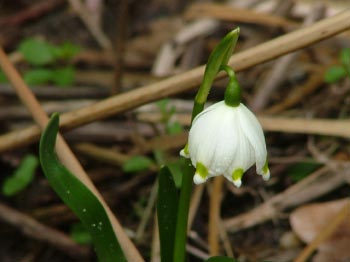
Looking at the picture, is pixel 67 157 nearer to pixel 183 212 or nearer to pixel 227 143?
pixel 183 212

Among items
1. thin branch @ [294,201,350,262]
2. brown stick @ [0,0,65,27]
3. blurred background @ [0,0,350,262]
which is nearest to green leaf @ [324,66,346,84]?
blurred background @ [0,0,350,262]

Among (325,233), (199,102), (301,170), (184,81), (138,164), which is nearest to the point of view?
(199,102)

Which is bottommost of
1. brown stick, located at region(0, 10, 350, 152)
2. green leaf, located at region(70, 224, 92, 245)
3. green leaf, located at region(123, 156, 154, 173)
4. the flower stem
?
the flower stem

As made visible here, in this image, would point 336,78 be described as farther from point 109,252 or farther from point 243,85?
point 109,252

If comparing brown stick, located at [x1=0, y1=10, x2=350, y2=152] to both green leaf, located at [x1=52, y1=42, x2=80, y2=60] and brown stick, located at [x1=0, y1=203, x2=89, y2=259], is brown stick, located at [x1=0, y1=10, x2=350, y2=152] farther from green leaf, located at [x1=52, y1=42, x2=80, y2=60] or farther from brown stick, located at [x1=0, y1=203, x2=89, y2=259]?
green leaf, located at [x1=52, y1=42, x2=80, y2=60]

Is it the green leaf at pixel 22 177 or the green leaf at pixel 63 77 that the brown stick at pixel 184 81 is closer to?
the green leaf at pixel 22 177

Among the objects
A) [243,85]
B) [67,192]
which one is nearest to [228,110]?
[67,192]

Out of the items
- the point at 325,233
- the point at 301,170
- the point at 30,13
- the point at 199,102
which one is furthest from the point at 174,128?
the point at 30,13
